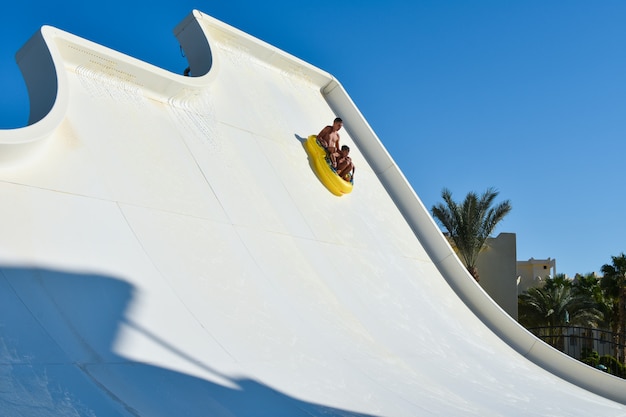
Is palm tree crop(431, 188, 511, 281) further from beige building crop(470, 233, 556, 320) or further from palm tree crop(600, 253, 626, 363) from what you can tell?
palm tree crop(600, 253, 626, 363)

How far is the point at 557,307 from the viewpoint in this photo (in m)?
32.6

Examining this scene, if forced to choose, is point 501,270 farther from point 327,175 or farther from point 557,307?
point 327,175

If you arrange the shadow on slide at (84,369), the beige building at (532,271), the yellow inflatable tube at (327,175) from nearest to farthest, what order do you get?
the shadow on slide at (84,369), the yellow inflatable tube at (327,175), the beige building at (532,271)

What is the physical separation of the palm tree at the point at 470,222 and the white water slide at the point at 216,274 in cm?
1570

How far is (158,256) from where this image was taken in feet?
17.9

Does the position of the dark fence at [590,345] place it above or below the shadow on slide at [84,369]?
above

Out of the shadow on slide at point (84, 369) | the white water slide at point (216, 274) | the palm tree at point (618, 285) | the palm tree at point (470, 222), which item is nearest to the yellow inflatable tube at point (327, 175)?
the white water slide at point (216, 274)

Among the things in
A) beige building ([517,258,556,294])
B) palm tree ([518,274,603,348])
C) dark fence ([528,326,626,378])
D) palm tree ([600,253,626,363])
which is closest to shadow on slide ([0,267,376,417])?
dark fence ([528,326,626,378])

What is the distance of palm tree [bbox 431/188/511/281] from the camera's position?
2611cm

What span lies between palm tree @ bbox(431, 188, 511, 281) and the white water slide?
51.5ft

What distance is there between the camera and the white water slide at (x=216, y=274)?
4.16 meters

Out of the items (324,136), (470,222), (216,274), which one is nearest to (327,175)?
(324,136)

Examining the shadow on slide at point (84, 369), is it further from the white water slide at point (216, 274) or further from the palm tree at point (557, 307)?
the palm tree at point (557, 307)

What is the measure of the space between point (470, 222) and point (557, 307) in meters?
9.61
